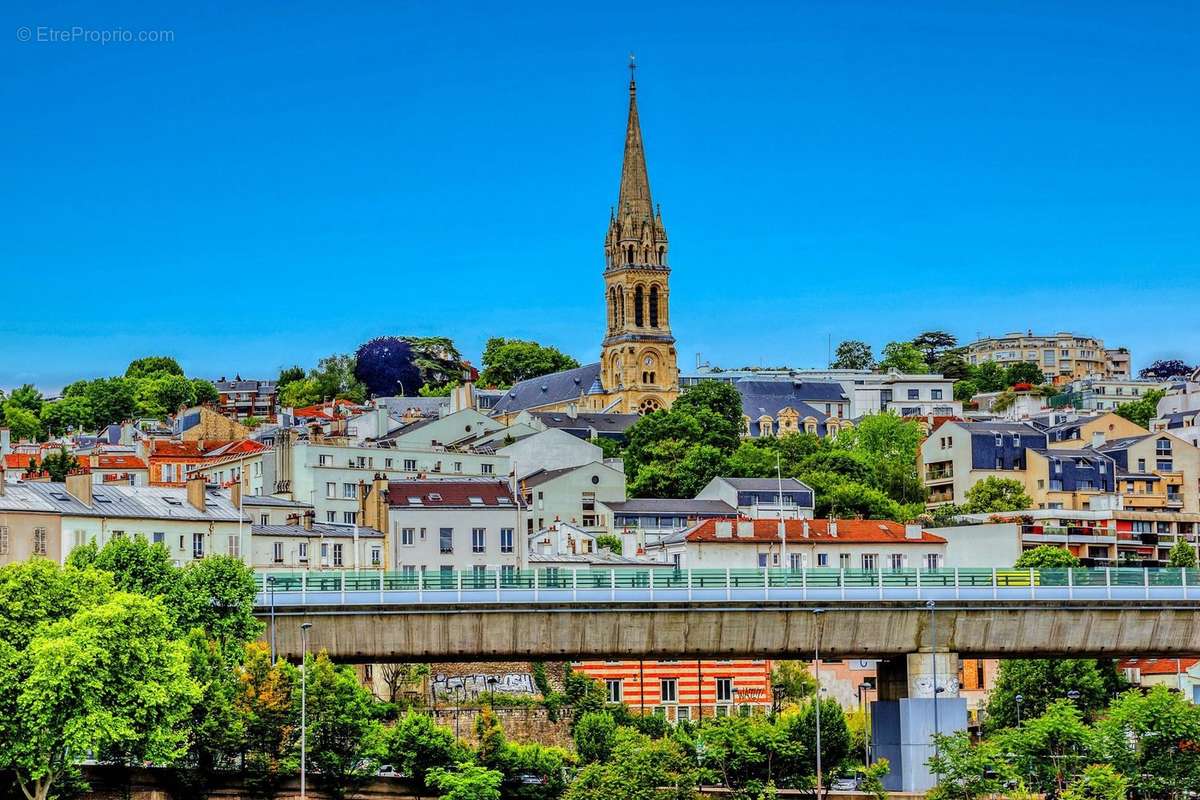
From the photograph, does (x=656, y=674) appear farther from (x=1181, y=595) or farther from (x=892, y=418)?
(x=892, y=418)

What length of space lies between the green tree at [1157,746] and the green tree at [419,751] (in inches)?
850

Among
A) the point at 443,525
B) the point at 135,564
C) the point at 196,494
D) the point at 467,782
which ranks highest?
the point at 196,494

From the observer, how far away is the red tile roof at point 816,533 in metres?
111

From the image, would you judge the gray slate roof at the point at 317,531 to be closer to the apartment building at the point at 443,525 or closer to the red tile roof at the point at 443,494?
the apartment building at the point at 443,525

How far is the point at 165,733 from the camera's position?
216ft

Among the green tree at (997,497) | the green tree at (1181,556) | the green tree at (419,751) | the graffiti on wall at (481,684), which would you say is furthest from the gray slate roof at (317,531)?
the green tree at (997,497)

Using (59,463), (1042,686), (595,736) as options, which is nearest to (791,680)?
(1042,686)

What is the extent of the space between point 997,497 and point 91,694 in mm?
103216

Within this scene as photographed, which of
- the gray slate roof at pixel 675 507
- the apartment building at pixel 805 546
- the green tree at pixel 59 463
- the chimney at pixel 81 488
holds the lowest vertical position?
the apartment building at pixel 805 546

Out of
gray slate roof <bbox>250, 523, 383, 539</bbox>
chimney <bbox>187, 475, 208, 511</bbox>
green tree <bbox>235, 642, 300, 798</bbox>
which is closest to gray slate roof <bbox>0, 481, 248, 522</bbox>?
chimney <bbox>187, 475, 208, 511</bbox>

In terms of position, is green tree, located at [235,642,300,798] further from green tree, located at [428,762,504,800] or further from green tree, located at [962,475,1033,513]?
green tree, located at [962,475,1033,513]

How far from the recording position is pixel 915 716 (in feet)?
249

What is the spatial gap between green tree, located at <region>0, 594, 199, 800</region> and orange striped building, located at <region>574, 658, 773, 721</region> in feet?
118

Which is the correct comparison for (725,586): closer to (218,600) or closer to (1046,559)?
(218,600)
